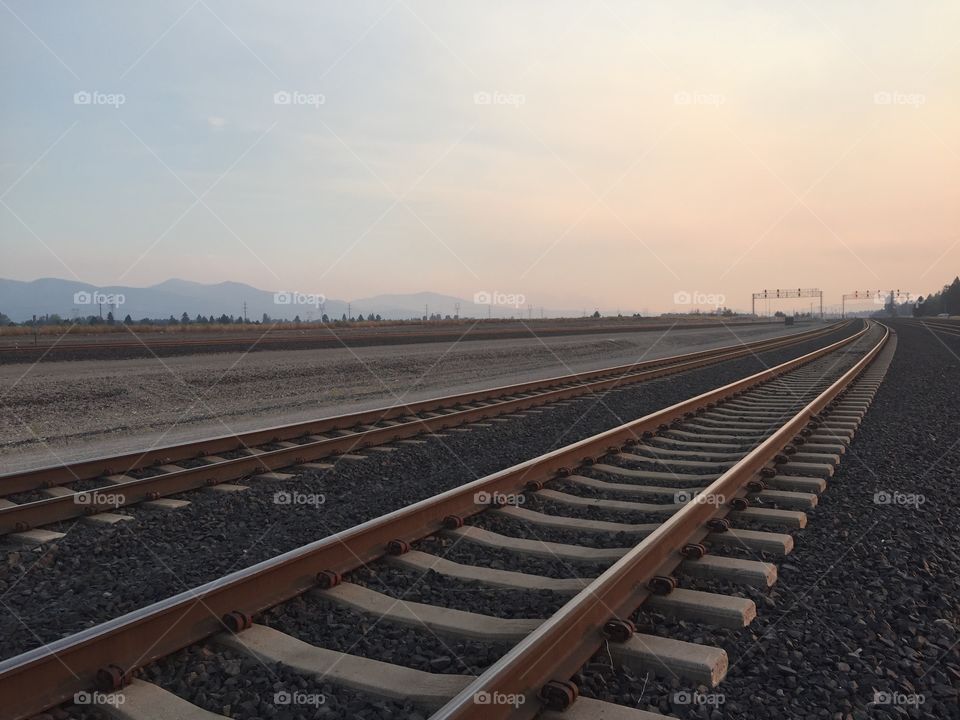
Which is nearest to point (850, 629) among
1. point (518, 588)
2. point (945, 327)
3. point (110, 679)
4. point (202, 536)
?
point (518, 588)

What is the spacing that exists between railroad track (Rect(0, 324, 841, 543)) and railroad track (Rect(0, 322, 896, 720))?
2.48 m

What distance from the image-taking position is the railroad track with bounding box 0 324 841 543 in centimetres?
591

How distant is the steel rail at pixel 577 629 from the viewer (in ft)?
9.31

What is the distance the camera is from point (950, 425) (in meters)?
10.7

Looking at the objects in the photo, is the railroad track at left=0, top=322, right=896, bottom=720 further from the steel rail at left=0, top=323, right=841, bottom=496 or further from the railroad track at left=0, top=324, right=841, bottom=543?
the steel rail at left=0, top=323, right=841, bottom=496

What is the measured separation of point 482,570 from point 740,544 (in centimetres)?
190

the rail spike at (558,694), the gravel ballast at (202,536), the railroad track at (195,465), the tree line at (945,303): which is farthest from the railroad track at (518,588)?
the tree line at (945,303)

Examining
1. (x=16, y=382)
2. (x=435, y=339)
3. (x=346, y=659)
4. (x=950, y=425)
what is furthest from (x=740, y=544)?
(x=435, y=339)

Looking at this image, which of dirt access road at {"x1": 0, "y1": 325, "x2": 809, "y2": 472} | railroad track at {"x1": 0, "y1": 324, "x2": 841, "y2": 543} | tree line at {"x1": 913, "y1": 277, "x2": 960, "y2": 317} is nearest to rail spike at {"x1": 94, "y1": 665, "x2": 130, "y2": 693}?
railroad track at {"x1": 0, "y1": 324, "x2": 841, "y2": 543}

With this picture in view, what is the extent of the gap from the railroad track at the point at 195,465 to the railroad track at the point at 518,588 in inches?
97.7

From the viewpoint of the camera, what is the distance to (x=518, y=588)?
14.2ft

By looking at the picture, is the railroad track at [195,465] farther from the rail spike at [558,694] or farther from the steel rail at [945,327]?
the steel rail at [945,327]

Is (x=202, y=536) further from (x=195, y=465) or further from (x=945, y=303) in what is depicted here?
(x=945, y=303)

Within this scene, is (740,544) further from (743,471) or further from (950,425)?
(950,425)
